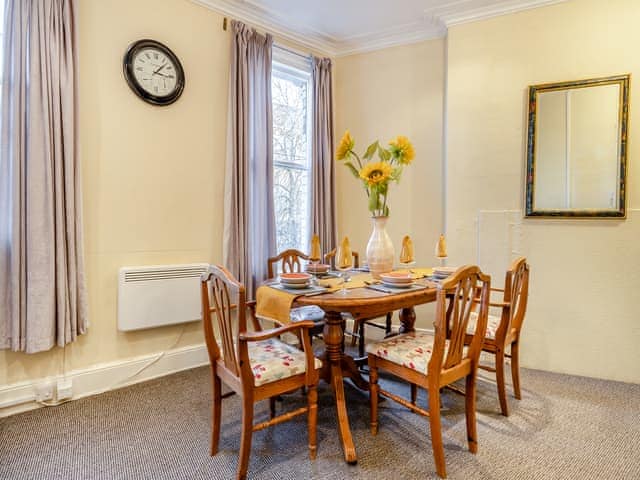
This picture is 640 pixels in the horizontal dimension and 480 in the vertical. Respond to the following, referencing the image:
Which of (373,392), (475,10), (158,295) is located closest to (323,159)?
(475,10)

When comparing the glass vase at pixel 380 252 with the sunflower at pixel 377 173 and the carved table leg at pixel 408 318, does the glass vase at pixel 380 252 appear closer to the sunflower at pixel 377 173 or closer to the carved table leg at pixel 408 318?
the sunflower at pixel 377 173

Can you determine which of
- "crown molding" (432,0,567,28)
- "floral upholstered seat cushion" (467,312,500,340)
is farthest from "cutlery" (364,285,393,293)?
"crown molding" (432,0,567,28)

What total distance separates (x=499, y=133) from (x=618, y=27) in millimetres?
989

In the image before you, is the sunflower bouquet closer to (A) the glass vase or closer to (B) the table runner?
(A) the glass vase

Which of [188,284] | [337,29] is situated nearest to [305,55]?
[337,29]

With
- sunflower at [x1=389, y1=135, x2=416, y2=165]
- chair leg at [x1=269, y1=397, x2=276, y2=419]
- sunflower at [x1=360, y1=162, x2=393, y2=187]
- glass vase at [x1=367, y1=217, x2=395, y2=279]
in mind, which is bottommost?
chair leg at [x1=269, y1=397, x2=276, y2=419]

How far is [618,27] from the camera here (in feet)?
8.79

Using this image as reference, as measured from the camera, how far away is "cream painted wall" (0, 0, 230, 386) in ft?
7.97

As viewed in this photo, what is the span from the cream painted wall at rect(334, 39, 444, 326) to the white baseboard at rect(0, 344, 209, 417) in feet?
6.28

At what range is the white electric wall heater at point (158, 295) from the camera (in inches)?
99.8

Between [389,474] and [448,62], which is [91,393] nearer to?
[389,474]

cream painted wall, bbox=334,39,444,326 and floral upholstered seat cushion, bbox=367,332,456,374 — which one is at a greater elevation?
cream painted wall, bbox=334,39,444,326

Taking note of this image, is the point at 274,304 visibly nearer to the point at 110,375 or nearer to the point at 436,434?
the point at 436,434

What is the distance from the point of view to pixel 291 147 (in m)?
3.61
